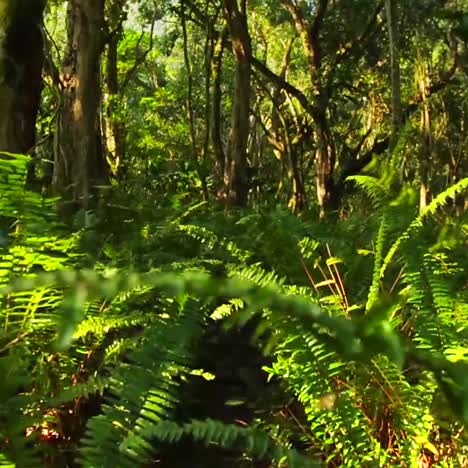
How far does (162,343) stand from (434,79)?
1824 centimetres

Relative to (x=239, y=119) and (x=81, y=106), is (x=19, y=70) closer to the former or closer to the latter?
(x=81, y=106)

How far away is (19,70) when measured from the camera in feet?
16.4

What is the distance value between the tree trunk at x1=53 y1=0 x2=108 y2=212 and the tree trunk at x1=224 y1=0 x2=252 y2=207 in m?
3.45

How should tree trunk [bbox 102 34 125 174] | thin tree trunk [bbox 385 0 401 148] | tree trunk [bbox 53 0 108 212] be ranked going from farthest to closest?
1. tree trunk [bbox 102 34 125 174]
2. thin tree trunk [bbox 385 0 401 148]
3. tree trunk [bbox 53 0 108 212]

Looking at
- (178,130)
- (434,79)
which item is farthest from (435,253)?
(178,130)

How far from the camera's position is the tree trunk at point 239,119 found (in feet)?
34.5

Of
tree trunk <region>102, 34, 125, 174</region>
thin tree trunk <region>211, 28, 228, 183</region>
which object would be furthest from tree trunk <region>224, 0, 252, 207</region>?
tree trunk <region>102, 34, 125, 174</region>

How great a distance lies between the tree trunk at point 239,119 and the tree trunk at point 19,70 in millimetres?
5283

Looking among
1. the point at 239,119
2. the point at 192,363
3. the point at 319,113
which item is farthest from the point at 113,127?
the point at 192,363

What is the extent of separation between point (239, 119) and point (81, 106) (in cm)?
387

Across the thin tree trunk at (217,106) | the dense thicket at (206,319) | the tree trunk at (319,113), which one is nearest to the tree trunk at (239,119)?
the dense thicket at (206,319)

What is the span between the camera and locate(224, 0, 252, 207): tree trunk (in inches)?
414

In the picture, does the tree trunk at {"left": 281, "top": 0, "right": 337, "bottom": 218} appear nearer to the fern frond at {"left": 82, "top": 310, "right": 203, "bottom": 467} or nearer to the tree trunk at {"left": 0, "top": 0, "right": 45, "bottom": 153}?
the tree trunk at {"left": 0, "top": 0, "right": 45, "bottom": 153}

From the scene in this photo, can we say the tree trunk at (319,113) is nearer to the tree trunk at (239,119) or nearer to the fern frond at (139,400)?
the tree trunk at (239,119)
